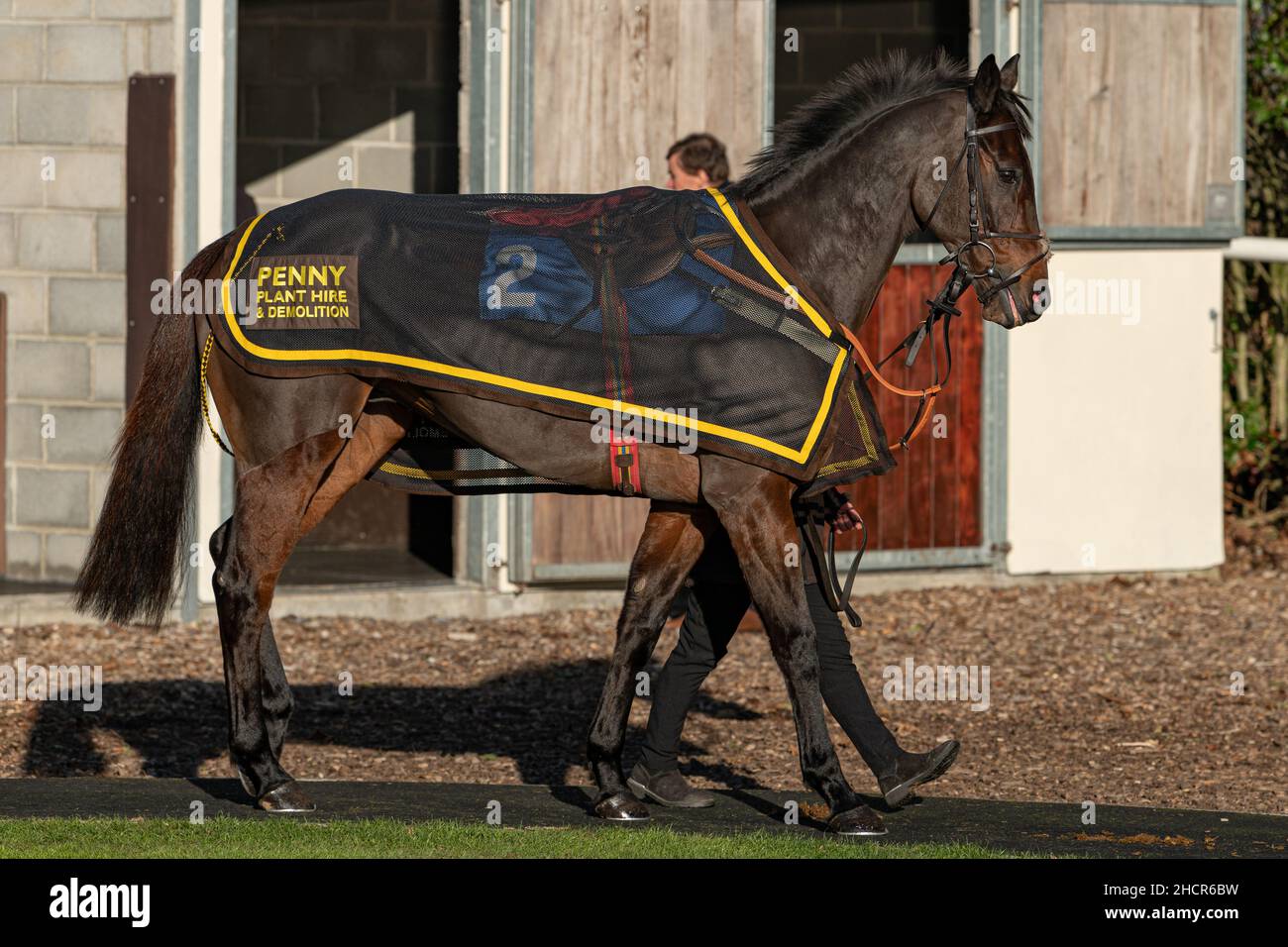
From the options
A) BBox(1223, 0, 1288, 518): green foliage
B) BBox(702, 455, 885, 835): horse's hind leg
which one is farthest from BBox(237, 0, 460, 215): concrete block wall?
BBox(702, 455, 885, 835): horse's hind leg

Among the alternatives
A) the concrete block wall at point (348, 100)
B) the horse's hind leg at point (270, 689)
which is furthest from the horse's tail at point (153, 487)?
the concrete block wall at point (348, 100)

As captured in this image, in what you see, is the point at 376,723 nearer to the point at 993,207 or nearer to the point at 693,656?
the point at 693,656

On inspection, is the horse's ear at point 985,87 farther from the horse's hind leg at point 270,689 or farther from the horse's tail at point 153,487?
the horse's hind leg at point 270,689

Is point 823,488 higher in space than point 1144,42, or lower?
lower

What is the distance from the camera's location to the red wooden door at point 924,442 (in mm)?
10914

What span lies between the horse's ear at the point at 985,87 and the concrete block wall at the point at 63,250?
512cm

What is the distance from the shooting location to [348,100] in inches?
477

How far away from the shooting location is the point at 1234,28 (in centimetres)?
1130

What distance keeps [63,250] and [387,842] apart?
17.4 feet

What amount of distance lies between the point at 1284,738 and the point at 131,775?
14.5 feet

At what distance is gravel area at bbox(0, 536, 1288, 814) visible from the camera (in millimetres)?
7547

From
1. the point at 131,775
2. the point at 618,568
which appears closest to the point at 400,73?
the point at 618,568
